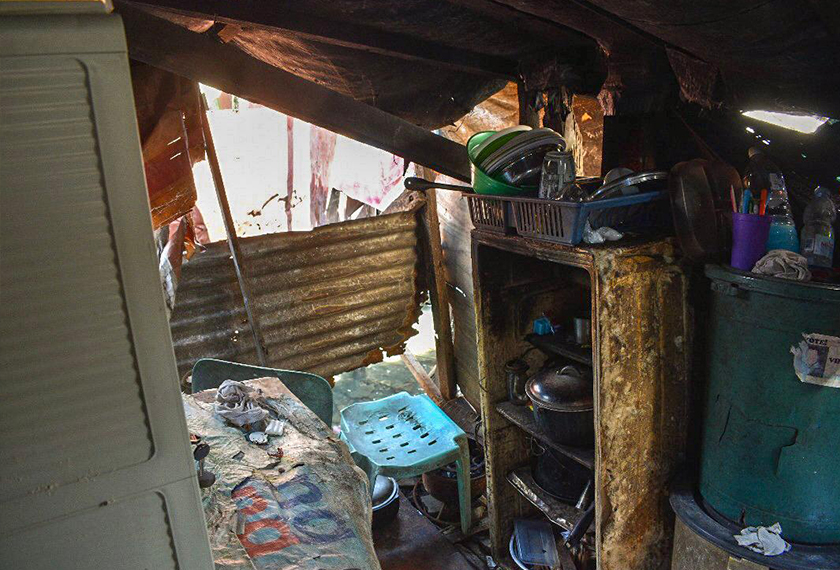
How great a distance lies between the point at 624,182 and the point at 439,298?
281 cm

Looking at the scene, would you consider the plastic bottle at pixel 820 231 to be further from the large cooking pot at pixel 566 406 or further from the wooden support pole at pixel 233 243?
the wooden support pole at pixel 233 243

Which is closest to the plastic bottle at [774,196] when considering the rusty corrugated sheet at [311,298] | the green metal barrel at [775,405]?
the green metal barrel at [775,405]

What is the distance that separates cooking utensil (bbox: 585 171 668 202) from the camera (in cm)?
248

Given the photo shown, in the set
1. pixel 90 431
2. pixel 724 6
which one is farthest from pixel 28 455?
pixel 724 6

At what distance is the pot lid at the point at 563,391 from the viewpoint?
9.32 ft

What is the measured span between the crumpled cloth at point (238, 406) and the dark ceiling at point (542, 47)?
1.90 m

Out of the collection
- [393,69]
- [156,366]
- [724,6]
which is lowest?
[156,366]

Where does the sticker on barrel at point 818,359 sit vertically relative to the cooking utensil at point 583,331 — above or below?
above

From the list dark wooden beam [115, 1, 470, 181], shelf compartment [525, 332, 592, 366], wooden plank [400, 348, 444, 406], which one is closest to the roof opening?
shelf compartment [525, 332, 592, 366]

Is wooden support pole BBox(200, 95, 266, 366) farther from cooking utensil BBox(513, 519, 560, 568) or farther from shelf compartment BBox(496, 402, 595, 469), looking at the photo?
cooking utensil BBox(513, 519, 560, 568)

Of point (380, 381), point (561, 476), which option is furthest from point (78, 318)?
point (380, 381)

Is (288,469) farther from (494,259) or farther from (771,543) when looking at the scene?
(771,543)

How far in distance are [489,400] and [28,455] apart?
105 inches

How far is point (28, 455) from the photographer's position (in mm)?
1143
